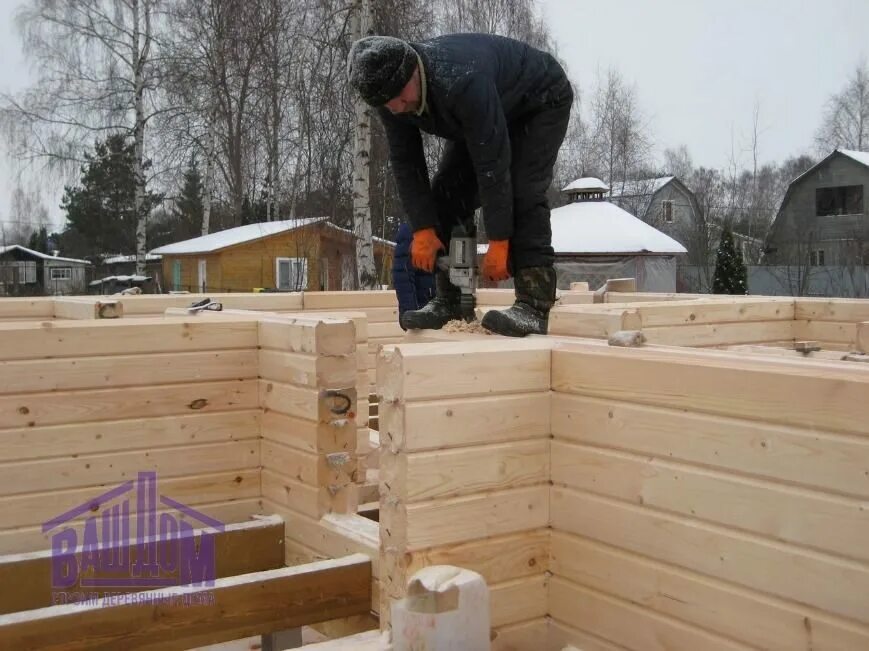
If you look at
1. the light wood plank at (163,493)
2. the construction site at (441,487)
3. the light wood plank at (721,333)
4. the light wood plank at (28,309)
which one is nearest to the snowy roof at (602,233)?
the light wood plank at (721,333)

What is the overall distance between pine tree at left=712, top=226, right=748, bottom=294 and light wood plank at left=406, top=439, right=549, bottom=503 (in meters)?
19.4

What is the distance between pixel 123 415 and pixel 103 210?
2884 cm

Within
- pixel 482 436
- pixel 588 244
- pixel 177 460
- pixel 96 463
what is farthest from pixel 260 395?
pixel 588 244

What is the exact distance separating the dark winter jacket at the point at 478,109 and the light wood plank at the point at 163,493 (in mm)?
1449

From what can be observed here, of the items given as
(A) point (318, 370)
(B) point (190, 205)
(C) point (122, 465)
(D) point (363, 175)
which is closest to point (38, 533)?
(C) point (122, 465)

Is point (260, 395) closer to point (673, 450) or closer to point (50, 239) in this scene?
point (673, 450)

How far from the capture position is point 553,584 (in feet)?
8.45

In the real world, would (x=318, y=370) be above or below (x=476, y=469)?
above

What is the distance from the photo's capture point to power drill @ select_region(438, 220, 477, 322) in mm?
3412

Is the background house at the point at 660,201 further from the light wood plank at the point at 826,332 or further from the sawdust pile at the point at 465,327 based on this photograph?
the sawdust pile at the point at 465,327

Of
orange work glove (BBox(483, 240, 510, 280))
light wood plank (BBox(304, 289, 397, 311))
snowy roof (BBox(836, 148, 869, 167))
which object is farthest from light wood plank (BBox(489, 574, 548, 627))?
snowy roof (BBox(836, 148, 869, 167))

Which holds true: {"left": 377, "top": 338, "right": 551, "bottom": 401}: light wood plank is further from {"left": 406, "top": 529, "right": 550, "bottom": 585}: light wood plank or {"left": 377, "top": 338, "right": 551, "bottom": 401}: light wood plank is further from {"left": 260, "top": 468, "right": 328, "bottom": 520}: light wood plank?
{"left": 260, "top": 468, "right": 328, "bottom": 520}: light wood plank

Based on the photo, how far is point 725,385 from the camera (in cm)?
211

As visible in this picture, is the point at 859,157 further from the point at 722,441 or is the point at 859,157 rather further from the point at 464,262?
the point at 722,441
